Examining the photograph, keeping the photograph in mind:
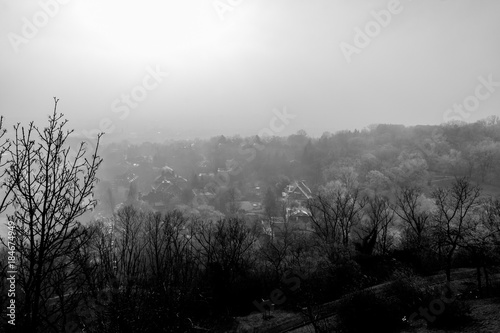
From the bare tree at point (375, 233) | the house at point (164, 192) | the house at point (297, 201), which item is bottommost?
the bare tree at point (375, 233)

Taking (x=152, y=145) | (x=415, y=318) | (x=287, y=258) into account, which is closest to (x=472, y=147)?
(x=287, y=258)

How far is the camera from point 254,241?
4066 cm

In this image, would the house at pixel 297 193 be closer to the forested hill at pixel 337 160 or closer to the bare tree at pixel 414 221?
the forested hill at pixel 337 160

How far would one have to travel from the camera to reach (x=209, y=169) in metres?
136

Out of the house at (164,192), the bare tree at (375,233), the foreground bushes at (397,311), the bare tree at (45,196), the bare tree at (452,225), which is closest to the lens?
the bare tree at (45,196)

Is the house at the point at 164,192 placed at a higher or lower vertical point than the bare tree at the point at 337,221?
higher

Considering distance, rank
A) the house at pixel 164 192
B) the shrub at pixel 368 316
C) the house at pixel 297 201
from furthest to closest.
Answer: the house at pixel 164 192 → the house at pixel 297 201 → the shrub at pixel 368 316

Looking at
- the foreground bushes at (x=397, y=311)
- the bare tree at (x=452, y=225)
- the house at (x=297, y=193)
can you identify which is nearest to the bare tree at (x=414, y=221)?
the bare tree at (x=452, y=225)

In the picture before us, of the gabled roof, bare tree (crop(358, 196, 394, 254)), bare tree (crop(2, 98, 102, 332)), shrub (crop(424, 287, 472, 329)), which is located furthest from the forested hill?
bare tree (crop(2, 98, 102, 332))

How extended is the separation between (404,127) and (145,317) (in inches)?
5593

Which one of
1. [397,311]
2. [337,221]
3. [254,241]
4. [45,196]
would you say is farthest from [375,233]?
[45,196]

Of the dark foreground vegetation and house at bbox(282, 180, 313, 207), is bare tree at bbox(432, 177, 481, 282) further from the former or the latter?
house at bbox(282, 180, 313, 207)

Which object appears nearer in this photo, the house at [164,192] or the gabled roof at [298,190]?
the gabled roof at [298,190]

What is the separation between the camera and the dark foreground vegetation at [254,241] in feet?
15.4
